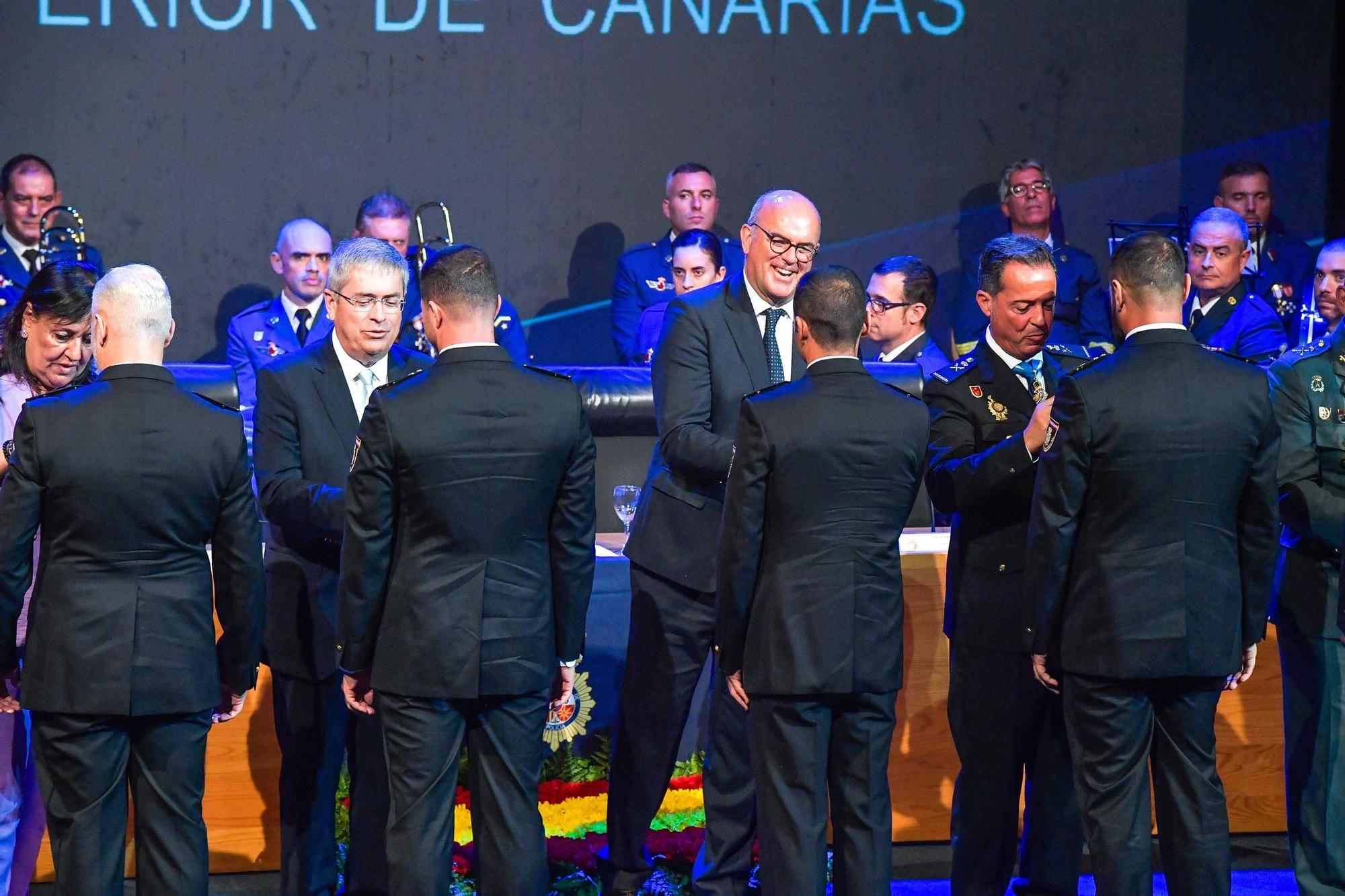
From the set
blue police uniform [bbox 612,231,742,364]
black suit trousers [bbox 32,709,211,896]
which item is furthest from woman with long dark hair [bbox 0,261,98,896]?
blue police uniform [bbox 612,231,742,364]

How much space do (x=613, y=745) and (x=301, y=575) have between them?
0.92 meters

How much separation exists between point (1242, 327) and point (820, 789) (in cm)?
339

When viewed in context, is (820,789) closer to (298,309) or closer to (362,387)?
(362,387)

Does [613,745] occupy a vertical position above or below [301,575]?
below

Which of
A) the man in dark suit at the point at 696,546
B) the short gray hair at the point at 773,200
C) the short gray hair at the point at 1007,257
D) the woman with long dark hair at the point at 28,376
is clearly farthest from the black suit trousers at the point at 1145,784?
the woman with long dark hair at the point at 28,376

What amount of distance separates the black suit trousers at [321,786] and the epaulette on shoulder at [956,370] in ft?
5.21

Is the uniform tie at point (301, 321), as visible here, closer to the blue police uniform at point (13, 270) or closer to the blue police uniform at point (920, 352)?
the blue police uniform at point (13, 270)

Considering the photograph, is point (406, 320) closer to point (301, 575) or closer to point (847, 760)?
point (301, 575)

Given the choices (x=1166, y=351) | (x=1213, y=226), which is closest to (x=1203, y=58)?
(x=1213, y=226)

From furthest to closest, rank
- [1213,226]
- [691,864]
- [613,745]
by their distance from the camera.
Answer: [1213,226] → [691,864] → [613,745]

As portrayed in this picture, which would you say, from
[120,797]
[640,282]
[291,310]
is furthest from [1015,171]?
[120,797]

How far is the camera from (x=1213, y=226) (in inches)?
234

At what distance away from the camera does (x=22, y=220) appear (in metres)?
6.48

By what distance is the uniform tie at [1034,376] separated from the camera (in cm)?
370
